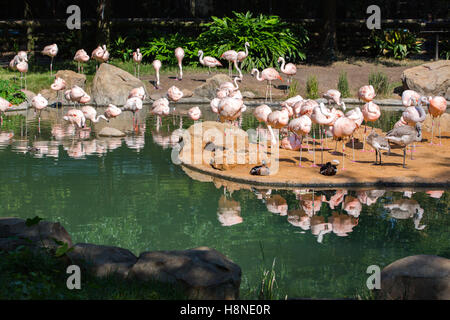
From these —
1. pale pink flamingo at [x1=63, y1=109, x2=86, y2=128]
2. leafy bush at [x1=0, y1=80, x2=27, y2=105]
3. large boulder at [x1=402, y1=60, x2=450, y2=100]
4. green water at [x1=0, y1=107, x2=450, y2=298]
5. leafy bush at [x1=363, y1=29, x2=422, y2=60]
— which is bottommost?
green water at [x1=0, y1=107, x2=450, y2=298]

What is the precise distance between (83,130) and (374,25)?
14812 millimetres

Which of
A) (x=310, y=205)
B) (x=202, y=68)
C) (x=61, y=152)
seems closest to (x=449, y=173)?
(x=310, y=205)

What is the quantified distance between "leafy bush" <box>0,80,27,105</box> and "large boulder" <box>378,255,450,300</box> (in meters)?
14.5

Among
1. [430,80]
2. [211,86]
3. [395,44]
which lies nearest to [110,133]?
[211,86]

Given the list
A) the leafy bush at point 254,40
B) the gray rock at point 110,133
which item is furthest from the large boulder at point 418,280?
the leafy bush at point 254,40

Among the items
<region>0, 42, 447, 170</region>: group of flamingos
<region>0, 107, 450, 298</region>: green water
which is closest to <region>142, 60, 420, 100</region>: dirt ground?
<region>0, 42, 447, 170</region>: group of flamingos

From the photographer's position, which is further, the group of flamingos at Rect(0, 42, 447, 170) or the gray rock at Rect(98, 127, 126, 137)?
the gray rock at Rect(98, 127, 126, 137)

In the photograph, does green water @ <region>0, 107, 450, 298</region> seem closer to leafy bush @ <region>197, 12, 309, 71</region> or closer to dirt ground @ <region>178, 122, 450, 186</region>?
dirt ground @ <region>178, 122, 450, 186</region>

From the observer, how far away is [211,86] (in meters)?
19.8

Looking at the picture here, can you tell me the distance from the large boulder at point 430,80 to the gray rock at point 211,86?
5.74 metres

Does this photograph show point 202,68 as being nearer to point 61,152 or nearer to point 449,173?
point 61,152

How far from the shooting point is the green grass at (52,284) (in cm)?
446

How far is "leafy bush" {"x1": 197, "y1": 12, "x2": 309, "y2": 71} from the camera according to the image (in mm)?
23047

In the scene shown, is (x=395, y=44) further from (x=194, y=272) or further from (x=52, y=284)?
(x=52, y=284)
